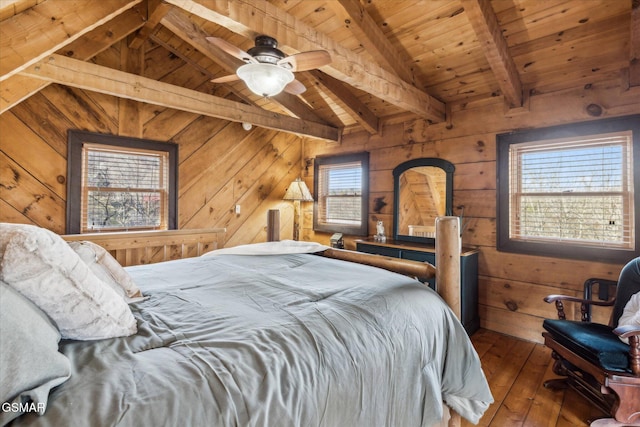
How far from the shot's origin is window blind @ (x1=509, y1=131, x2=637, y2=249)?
8.36ft

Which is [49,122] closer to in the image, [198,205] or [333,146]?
[198,205]

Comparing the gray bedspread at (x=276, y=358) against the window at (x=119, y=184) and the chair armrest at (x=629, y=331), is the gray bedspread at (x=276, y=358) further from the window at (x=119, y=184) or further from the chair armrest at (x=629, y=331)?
the window at (x=119, y=184)

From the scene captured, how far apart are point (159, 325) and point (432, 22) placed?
9.59ft

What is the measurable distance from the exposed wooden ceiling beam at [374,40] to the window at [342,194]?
1290mm

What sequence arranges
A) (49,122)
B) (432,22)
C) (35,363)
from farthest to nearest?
(49,122)
(432,22)
(35,363)

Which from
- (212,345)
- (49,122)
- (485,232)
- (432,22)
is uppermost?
(432,22)

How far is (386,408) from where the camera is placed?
46.6 inches

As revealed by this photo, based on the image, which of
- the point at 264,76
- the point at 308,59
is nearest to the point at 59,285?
the point at 264,76

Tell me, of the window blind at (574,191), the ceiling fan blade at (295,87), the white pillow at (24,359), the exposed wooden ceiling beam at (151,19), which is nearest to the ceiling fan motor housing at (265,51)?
the ceiling fan blade at (295,87)

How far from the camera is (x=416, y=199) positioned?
12.7ft

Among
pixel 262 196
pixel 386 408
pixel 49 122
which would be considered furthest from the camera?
pixel 262 196

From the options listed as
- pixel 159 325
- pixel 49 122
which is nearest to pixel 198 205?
pixel 49 122

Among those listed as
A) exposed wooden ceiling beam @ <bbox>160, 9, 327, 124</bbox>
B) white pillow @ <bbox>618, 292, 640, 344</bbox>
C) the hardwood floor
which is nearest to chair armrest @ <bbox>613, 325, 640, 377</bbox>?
white pillow @ <bbox>618, 292, 640, 344</bbox>

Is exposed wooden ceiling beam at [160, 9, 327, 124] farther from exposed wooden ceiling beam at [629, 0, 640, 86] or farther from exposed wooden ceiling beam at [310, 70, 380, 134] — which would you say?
exposed wooden ceiling beam at [629, 0, 640, 86]
